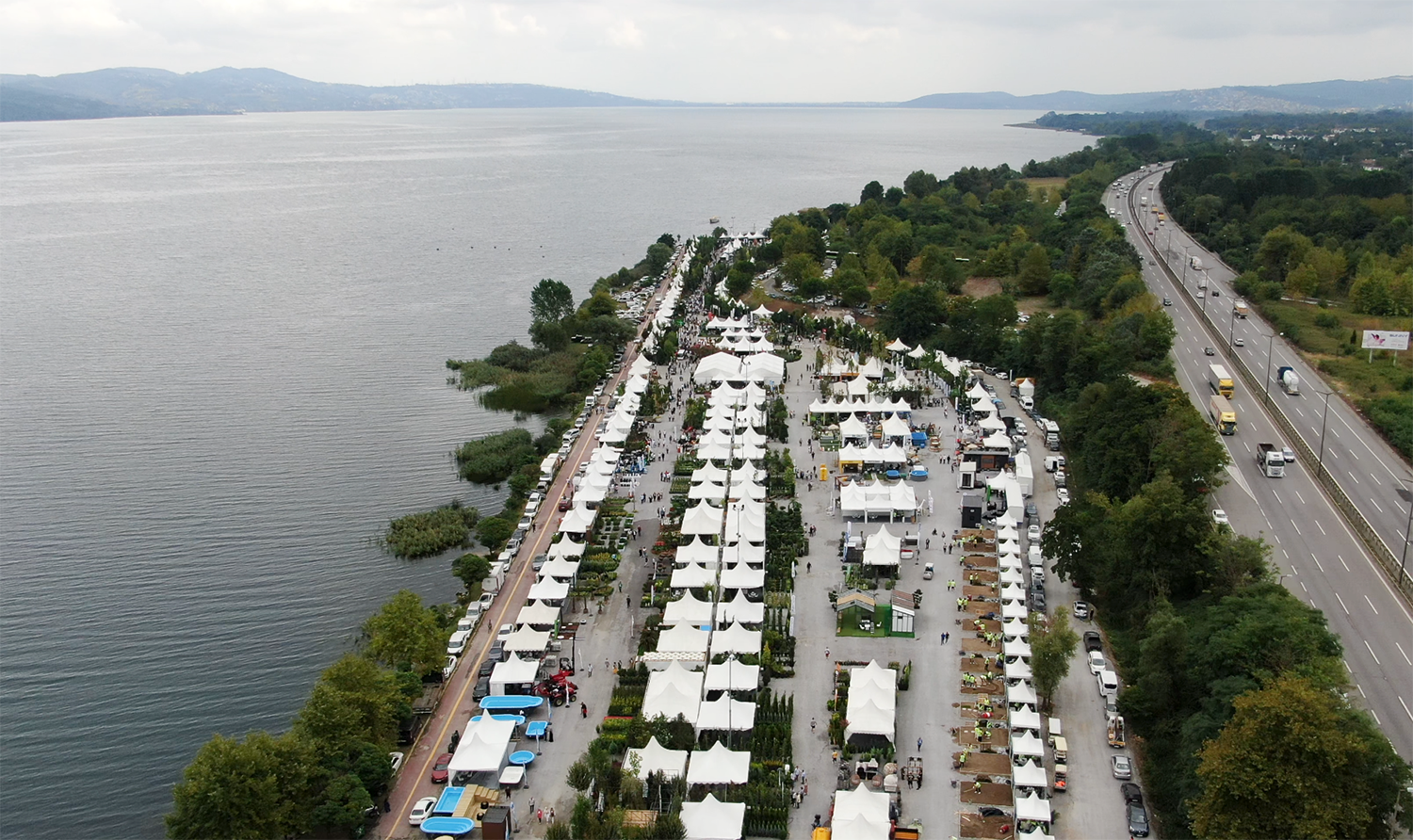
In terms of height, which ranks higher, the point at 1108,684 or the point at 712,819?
the point at 712,819

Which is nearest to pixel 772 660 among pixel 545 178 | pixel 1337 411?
pixel 1337 411

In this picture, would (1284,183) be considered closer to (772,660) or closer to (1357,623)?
(1357,623)

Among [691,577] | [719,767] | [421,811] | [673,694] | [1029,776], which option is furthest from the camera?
[691,577]

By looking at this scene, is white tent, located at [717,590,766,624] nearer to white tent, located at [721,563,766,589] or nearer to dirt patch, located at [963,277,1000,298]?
white tent, located at [721,563,766,589]

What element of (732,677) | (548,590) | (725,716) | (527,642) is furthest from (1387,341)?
(527,642)

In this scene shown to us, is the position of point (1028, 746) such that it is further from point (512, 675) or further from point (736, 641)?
point (512, 675)

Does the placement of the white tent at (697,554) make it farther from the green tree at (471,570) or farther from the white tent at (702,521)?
the green tree at (471,570)

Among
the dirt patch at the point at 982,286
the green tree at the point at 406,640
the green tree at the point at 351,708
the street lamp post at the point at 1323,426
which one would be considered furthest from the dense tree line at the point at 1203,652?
the dirt patch at the point at 982,286
